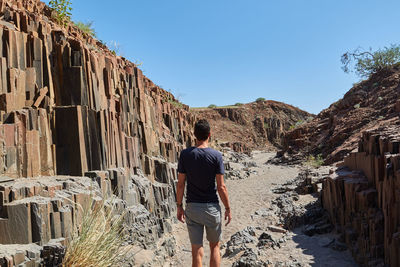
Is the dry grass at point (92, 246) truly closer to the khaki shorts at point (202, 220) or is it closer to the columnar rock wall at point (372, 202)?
the khaki shorts at point (202, 220)

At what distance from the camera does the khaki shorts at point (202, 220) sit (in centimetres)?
405

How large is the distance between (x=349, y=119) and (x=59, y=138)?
24610 millimetres

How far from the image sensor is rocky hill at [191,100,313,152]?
5737 centimetres

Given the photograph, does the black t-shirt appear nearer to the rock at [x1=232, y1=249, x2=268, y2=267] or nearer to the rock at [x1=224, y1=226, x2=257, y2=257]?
the rock at [x1=232, y1=249, x2=268, y2=267]

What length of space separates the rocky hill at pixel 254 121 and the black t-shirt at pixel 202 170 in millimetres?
48194

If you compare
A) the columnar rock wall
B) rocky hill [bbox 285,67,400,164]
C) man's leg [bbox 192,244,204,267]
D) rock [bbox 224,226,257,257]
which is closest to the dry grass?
man's leg [bbox 192,244,204,267]

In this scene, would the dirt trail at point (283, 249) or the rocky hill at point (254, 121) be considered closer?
the dirt trail at point (283, 249)

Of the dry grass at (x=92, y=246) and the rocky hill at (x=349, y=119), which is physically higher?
the rocky hill at (x=349, y=119)

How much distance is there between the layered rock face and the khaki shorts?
7.10ft

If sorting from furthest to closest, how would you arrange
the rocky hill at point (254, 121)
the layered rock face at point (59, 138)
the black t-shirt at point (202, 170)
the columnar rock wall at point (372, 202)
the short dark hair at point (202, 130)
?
the rocky hill at point (254, 121)
the columnar rock wall at point (372, 202)
the layered rock face at point (59, 138)
the short dark hair at point (202, 130)
the black t-shirt at point (202, 170)

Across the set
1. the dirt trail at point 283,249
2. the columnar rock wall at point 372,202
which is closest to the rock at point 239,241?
the dirt trail at point 283,249

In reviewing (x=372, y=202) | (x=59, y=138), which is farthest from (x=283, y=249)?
(x=59, y=138)

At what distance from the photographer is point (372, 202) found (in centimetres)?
671

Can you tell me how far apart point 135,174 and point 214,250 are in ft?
18.6
